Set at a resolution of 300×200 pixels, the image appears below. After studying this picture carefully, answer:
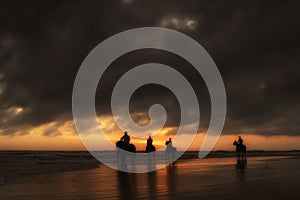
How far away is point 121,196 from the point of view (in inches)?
537

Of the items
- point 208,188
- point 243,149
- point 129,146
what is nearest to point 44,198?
point 208,188

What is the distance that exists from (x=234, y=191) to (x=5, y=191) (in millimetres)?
9532

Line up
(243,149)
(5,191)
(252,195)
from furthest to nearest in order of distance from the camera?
1. (243,149)
2. (5,191)
3. (252,195)

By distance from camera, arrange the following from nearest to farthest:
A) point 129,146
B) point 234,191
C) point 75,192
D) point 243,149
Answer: point 234,191, point 75,192, point 129,146, point 243,149

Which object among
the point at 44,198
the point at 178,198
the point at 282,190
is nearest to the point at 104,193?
the point at 44,198

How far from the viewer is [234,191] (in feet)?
46.2

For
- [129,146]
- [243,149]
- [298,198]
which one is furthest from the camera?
[243,149]

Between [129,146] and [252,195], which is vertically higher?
[129,146]

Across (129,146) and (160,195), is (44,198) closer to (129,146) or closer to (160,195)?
(160,195)

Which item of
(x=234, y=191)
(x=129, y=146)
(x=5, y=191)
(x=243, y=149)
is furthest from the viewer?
(x=243, y=149)

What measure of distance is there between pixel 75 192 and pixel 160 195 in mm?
3798

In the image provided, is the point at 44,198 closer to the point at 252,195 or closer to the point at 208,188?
the point at 208,188

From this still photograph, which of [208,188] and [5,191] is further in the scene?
[5,191]

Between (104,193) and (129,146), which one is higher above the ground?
(129,146)
